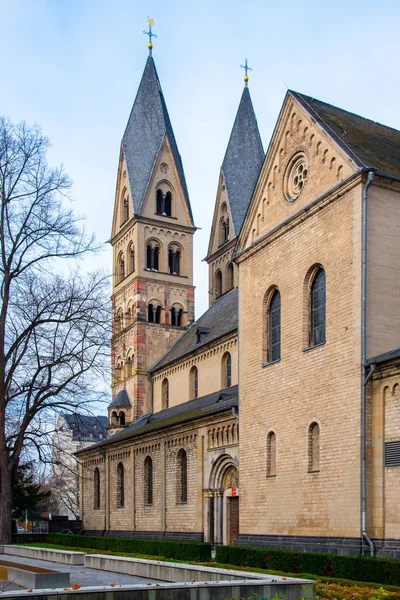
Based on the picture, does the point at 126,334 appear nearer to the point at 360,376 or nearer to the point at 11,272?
the point at 11,272

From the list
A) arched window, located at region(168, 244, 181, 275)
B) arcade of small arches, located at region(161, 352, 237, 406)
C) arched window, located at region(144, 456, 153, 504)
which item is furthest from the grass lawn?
arched window, located at region(168, 244, 181, 275)

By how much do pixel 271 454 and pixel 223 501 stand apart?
7.69m

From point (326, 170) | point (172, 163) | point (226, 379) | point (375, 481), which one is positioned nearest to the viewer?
point (375, 481)

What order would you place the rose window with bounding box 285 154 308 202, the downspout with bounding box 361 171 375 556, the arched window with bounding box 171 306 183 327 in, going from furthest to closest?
the arched window with bounding box 171 306 183 327, the rose window with bounding box 285 154 308 202, the downspout with bounding box 361 171 375 556

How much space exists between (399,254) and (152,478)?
21.4 meters

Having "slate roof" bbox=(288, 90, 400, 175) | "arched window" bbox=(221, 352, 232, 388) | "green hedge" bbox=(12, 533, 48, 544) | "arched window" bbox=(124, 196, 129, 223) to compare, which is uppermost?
"arched window" bbox=(124, 196, 129, 223)

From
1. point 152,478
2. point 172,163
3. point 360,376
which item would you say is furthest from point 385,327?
point 172,163

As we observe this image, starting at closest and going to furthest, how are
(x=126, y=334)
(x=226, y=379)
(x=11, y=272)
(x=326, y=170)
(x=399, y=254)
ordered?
(x=399, y=254) < (x=326, y=170) < (x=11, y=272) < (x=226, y=379) < (x=126, y=334)

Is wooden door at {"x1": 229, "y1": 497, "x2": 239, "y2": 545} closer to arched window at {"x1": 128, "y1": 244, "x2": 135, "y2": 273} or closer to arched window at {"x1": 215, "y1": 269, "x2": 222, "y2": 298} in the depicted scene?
arched window at {"x1": 215, "y1": 269, "x2": 222, "y2": 298}

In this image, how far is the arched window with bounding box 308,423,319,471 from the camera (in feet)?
74.4

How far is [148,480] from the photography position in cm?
3991

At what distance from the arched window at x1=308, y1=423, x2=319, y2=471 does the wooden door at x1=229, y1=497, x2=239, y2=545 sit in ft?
29.6

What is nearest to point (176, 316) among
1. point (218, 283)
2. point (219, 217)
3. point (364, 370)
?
point (218, 283)

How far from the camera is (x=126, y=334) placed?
54.7m
